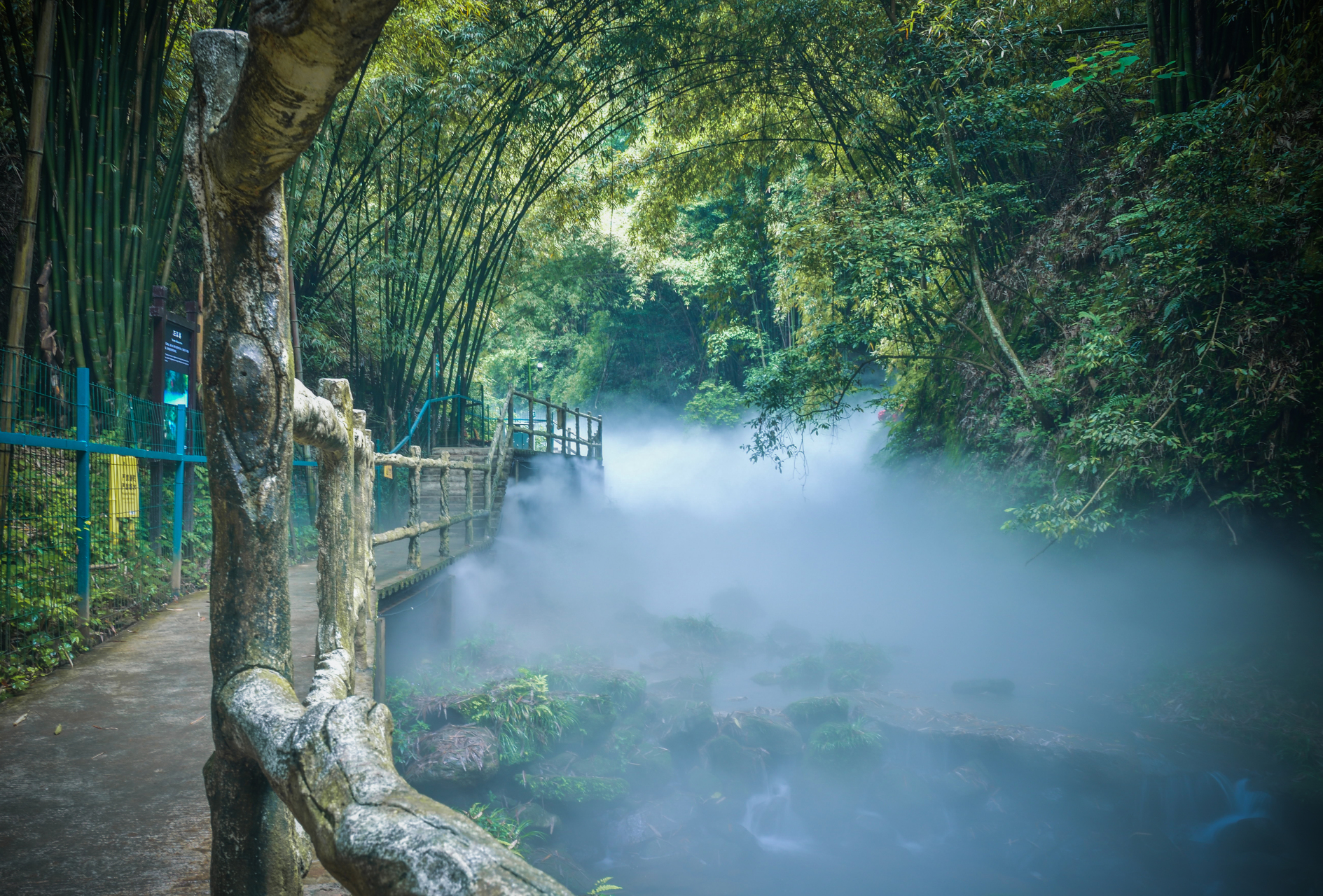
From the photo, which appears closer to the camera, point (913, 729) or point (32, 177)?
point (32, 177)

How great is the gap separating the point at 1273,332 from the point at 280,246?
606cm

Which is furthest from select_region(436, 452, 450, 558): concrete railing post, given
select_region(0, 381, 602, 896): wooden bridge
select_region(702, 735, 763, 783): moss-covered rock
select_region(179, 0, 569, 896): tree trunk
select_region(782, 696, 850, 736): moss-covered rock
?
select_region(179, 0, 569, 896): tree trunk

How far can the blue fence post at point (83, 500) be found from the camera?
13.8ft

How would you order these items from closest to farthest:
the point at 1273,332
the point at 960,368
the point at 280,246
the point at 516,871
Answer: the point at 516,871
the point at 280,246
the point at 1273,332
the point at 960,368

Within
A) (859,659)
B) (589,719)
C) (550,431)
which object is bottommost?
(859,659)

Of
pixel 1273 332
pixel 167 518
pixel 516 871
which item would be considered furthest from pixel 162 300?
pixel 1273 332

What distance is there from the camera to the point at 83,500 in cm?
426

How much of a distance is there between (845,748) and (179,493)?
6.29 m

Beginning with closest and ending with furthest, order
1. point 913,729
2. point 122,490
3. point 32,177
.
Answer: point 32,177 < point 122,490 < point 913,729

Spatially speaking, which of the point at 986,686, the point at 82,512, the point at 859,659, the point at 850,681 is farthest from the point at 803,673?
the point at 82,512

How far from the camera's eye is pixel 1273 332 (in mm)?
4844

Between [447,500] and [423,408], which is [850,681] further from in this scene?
[423,408]

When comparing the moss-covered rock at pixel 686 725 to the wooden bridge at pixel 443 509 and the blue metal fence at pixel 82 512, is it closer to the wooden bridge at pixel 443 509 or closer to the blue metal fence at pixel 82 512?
the wooden bridge at pixel 443 509

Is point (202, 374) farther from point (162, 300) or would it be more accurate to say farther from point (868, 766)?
point (868, 766)
